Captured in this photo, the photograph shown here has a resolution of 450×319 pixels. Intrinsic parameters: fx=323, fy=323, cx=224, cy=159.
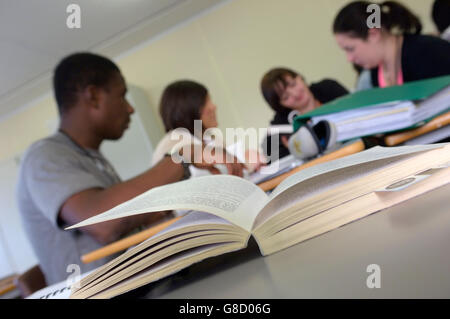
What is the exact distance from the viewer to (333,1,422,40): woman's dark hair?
4.20 ft

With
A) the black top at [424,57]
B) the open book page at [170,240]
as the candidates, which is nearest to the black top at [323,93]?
the black top at [424,57]

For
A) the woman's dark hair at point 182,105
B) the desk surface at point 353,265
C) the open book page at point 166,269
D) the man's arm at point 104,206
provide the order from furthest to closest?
the woman's dark hair at point 182,105 → the man's arm at point 104,206 → the open book page at point 166,269 → the desk surface at point 353,265

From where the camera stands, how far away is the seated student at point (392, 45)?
42.5 inches

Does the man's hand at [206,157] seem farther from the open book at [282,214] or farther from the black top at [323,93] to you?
the black top at [323,93]

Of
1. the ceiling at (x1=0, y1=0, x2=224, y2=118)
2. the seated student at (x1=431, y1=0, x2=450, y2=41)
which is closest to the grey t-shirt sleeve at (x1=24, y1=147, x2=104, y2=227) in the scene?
the ceiling at (x1=0, y1=0, x2=224, y2=118)

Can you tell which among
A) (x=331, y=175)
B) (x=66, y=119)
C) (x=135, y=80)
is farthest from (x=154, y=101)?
(x=331, y=175)

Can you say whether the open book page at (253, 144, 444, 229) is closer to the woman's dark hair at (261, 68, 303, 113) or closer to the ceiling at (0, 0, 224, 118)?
the ceiling at (0, 0, 224, 118)

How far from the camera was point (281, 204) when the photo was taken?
30 cm

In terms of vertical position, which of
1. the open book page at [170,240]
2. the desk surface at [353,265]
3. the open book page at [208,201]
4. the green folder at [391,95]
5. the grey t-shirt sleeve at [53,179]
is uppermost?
the grey t-shirt sleeve at [53,179]

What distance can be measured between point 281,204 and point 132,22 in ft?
9.41

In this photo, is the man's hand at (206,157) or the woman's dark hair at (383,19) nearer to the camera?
the man's hand at (206,157)

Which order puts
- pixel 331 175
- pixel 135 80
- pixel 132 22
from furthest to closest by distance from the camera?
pixel 135 80, pixel 132 22, pixel 331 175

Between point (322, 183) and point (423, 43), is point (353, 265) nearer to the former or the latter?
point (322, 183)
